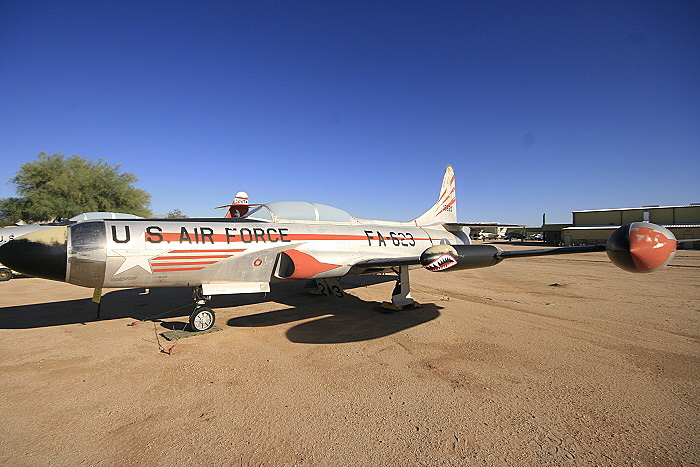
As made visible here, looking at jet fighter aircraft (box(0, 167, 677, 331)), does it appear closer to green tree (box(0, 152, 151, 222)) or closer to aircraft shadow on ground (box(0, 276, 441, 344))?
aircraft shadow on ground (box(0, 276, 441, 344))

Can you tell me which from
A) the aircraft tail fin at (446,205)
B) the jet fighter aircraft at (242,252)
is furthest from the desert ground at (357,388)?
the aircraft tail fin at (446,205)

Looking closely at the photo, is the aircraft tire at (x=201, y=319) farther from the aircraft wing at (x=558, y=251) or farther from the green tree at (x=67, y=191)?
the green tree at (x=67, y=191)

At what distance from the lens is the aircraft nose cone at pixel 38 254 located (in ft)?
15.9

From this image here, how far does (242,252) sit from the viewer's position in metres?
6.43

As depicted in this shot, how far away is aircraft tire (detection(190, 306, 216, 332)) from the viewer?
640cm

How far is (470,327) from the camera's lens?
6.71 meters

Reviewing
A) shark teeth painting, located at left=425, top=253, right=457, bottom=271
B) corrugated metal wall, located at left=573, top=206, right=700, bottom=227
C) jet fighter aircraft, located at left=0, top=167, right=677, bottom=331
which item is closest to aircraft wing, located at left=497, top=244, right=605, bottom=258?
jet fighter aircraft, located at left=0, top=167, right=677, bottom=331

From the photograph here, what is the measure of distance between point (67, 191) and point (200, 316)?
33.9 meters

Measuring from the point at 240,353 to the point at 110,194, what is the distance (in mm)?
35542

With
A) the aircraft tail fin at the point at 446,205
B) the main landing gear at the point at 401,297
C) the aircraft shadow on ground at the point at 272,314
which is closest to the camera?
the aircraft shadow on ground at the point at 272,314

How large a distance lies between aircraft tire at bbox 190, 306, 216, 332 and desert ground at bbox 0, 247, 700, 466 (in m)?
0.29

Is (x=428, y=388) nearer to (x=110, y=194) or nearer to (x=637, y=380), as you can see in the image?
(x=637, y=380)

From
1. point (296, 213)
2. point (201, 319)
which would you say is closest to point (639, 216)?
point (296, 213)

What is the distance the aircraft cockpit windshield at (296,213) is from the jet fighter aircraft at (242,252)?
0.09ft
